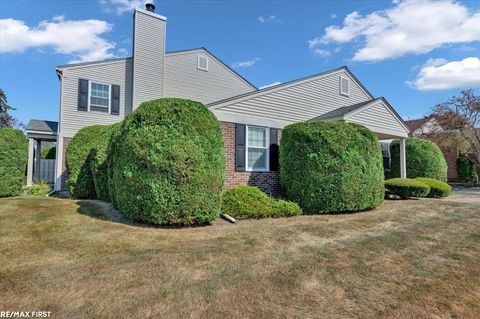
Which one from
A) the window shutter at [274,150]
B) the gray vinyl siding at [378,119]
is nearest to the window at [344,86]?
the gray vinyl siding at [378,119]

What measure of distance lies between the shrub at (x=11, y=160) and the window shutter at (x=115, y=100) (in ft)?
14.0

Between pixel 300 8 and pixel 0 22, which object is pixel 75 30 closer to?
pixel 0 22

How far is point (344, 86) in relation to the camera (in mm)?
14516

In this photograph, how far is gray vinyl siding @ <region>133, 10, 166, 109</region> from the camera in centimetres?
1537

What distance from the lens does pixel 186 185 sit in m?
6.36

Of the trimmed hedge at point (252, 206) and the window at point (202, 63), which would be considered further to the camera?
the window at point (202, 63)

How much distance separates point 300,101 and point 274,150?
2786 mm

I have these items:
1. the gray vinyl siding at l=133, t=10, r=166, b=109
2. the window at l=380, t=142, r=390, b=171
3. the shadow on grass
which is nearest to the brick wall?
the shadow on grass

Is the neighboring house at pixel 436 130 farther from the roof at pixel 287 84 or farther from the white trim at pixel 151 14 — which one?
the white trim at pixel 151 14

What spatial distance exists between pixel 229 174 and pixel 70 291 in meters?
6.66

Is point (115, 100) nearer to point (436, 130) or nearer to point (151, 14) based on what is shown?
point (151, 14)

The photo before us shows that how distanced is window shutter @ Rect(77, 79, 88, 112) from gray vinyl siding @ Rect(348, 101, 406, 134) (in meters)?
11.8

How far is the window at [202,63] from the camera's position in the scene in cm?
1780

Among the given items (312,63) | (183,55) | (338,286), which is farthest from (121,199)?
(312,63)
